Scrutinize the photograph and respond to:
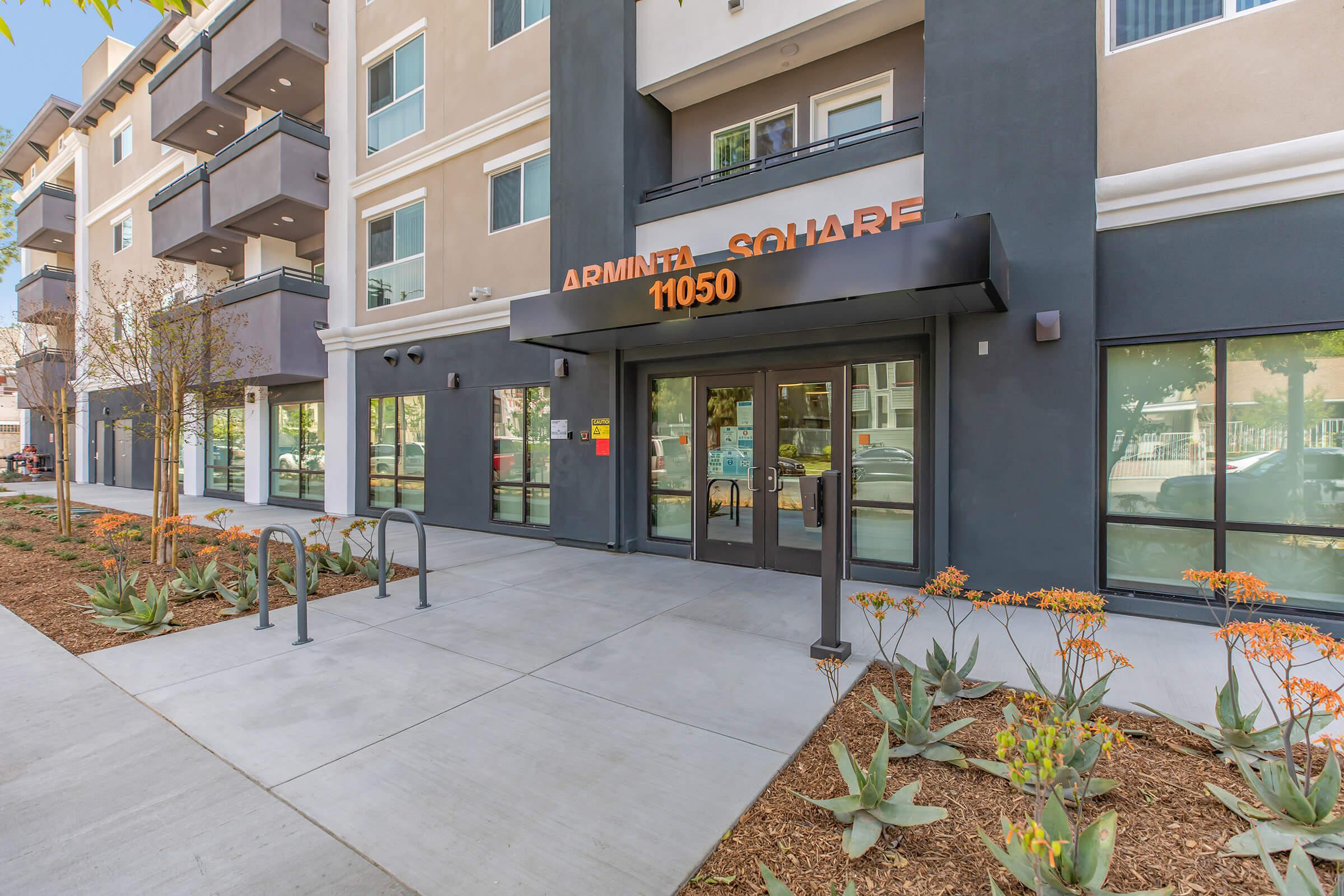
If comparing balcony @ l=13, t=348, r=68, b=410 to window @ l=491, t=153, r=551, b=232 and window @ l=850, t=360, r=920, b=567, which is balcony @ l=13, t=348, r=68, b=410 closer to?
window @ l=491, t=153, r=551, b=232

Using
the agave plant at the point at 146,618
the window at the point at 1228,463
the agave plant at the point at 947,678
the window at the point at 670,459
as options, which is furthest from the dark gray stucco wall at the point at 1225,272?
the agave plant at the point at 146,618

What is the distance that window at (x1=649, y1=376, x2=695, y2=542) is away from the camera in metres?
8.28

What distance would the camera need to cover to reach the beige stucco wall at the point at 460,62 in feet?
32.0

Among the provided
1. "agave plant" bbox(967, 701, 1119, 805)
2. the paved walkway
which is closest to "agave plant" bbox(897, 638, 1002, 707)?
the paved walkway

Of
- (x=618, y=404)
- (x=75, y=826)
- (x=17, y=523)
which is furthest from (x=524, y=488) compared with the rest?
(x=17, y=523)

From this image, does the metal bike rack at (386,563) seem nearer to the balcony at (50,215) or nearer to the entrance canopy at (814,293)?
the entrance canopy at (814,293)

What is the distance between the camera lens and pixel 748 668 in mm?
4352

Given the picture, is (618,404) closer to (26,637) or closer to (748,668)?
(748,668)

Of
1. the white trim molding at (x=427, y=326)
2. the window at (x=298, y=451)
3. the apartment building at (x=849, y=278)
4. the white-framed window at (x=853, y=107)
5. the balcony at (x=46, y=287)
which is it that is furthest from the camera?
the balcony at (x=46, y=287)

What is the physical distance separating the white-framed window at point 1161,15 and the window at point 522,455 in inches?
316

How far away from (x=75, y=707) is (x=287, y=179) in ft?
37.5

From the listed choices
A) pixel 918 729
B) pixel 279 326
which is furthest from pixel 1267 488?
pixel 279 326

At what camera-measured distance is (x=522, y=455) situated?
1016 centimetres

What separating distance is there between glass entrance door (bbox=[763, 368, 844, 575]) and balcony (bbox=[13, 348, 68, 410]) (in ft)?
47.2
